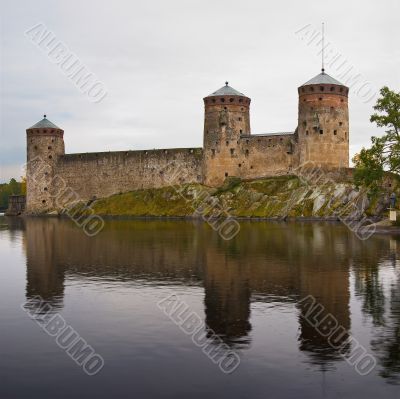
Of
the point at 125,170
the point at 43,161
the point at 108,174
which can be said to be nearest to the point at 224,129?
the point at 125,170

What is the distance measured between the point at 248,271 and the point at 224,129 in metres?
60.3

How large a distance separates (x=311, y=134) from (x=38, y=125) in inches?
1908

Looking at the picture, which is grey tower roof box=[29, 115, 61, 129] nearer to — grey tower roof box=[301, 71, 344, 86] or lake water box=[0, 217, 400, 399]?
grey tower roof box=[301, 71, 344, 86]

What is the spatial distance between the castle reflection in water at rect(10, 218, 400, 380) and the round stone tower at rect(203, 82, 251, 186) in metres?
39.6

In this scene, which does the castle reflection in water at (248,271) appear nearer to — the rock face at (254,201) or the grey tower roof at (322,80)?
the rock face at (254,201)

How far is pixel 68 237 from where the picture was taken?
4862 cm

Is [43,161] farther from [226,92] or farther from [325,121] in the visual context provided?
[325,121]

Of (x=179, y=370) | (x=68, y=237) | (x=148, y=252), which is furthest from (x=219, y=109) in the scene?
(x=179, y=370)

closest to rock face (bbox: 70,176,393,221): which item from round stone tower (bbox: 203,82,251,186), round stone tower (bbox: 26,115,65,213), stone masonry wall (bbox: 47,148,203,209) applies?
stone masonry wall (bbox: 47,148,203,209)

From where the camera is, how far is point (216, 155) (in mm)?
86812

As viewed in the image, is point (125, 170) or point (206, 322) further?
point (125, 170)

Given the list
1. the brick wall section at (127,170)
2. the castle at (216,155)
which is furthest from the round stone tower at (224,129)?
the brick wall section at (127,170)

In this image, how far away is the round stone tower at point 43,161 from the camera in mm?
101250

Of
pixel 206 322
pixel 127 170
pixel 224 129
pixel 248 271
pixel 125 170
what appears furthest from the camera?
pixel 125 170
